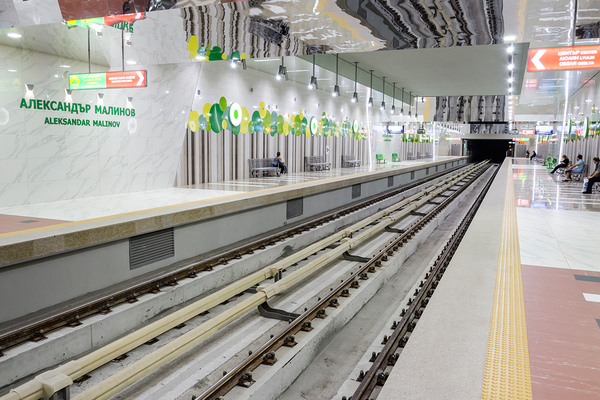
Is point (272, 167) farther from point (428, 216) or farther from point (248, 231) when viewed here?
point (248, 231)

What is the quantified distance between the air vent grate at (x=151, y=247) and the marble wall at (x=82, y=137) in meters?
4.42

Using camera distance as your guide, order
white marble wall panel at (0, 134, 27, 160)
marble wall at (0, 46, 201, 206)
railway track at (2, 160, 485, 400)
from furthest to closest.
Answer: marble wall at (0, 46, 201, 206) → white marble wall panel at (0, 134, 27, 160) → railway track at (2, 160, 485, 400)

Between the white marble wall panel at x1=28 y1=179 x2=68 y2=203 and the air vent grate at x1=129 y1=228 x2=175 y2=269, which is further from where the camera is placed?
the white marble wall panel at x1=28 y1=179 x2=68 y2=203

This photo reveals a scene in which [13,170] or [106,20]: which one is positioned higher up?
[106,20]

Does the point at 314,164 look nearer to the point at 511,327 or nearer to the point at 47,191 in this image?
the point at 47,191

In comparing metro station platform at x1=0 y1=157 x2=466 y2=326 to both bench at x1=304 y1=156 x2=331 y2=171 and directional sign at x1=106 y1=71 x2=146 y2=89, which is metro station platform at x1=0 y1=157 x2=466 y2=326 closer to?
directional sign at x1=106 y1=71 x2=146 y2=89

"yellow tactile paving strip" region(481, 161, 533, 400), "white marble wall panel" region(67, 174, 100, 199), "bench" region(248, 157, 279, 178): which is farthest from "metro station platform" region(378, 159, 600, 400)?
"bench" region(248, 157, 279, 178)

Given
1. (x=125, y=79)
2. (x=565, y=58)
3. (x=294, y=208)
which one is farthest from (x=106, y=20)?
(x=565, y=58)

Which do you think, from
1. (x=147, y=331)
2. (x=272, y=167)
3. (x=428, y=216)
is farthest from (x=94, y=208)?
(x=272, y=167)

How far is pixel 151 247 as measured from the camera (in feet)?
20.7

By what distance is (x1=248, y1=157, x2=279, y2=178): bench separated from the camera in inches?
651

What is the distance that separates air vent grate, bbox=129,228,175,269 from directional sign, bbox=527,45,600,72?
6991mm

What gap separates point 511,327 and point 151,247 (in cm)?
471

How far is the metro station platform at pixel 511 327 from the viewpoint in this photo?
2646 mm
